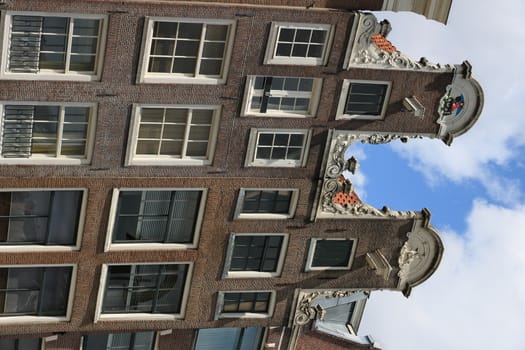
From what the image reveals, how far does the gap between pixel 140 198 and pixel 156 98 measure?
4038mm

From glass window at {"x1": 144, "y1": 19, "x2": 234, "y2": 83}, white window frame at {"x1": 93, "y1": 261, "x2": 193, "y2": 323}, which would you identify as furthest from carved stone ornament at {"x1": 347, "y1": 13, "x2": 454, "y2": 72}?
white window frame at {"x1": 93, "y1": 261, "x2": 193, "y2": 323}

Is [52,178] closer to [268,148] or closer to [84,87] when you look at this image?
[84,87]

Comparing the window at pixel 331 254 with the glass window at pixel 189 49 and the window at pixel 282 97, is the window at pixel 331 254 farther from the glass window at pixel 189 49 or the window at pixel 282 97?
the glass window at pixel 189 49

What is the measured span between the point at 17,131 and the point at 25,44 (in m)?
2.94

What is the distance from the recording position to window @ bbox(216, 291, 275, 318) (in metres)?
35.8

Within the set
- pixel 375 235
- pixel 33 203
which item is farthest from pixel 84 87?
pixel 375 235

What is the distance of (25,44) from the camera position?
91.2 ft

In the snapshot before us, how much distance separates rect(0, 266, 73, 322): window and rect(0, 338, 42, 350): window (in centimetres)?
150

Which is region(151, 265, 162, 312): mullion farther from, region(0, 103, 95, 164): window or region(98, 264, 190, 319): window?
region(0, 103, 95, 164): window

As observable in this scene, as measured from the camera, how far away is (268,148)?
32469 millimetres

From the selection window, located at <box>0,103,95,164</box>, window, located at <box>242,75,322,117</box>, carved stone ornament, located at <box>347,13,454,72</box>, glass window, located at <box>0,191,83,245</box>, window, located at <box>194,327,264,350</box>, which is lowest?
window, located at <box>194,327,264,350</box>

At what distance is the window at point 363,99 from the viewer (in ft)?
105

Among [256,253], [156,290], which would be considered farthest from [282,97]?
[156,290]

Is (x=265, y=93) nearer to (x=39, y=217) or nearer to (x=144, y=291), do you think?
(x=39, y=217)
